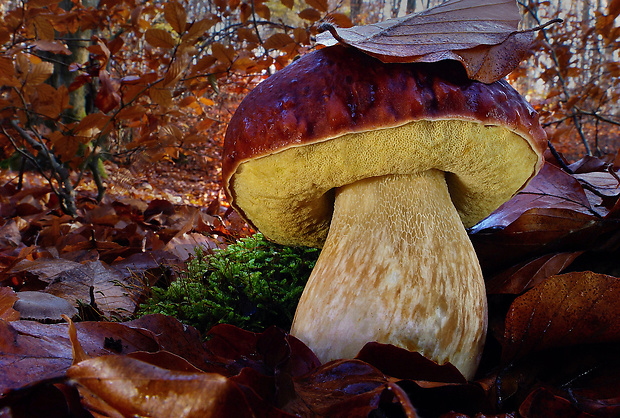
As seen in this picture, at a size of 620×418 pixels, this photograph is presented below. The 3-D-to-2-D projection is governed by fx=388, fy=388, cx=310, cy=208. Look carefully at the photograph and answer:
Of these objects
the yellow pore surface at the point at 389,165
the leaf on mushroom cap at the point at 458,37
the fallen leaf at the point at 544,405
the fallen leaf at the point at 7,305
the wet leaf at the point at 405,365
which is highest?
the leaf on mushroom cap at the point at 458,37

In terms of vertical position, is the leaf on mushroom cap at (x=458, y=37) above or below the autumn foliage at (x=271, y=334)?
above

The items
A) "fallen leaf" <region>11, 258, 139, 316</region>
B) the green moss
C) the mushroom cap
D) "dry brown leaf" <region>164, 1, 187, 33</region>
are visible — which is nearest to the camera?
the mushroom cap

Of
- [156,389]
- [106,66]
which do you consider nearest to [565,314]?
[156,389]

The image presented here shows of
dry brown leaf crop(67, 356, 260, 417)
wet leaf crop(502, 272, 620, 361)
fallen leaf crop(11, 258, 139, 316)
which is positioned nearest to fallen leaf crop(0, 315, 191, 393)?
dry brown leaf crop(67, 356, 260, 417)

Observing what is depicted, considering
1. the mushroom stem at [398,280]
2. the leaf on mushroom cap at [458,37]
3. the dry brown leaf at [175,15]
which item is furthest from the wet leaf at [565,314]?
the dry brown leaf at [175,15]

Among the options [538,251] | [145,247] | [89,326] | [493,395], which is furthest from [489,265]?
[145,247]

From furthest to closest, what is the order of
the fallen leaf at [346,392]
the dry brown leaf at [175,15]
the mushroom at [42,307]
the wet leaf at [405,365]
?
1. the dry brown leaf at [175,15]
2. the mushroom at [42,307]
3. the wet leaf at [405,365]
4. the fallen leaf at [346,392]

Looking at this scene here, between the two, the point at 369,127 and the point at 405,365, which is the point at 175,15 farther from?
the point at 405,365

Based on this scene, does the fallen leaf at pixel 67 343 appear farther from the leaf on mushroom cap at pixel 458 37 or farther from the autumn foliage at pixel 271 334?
the leaf on mushroom cap at pixel 458 37

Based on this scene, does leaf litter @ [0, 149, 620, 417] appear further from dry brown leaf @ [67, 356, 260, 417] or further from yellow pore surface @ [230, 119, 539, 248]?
yellow pore surface @ [230, 119, 539, 248]
